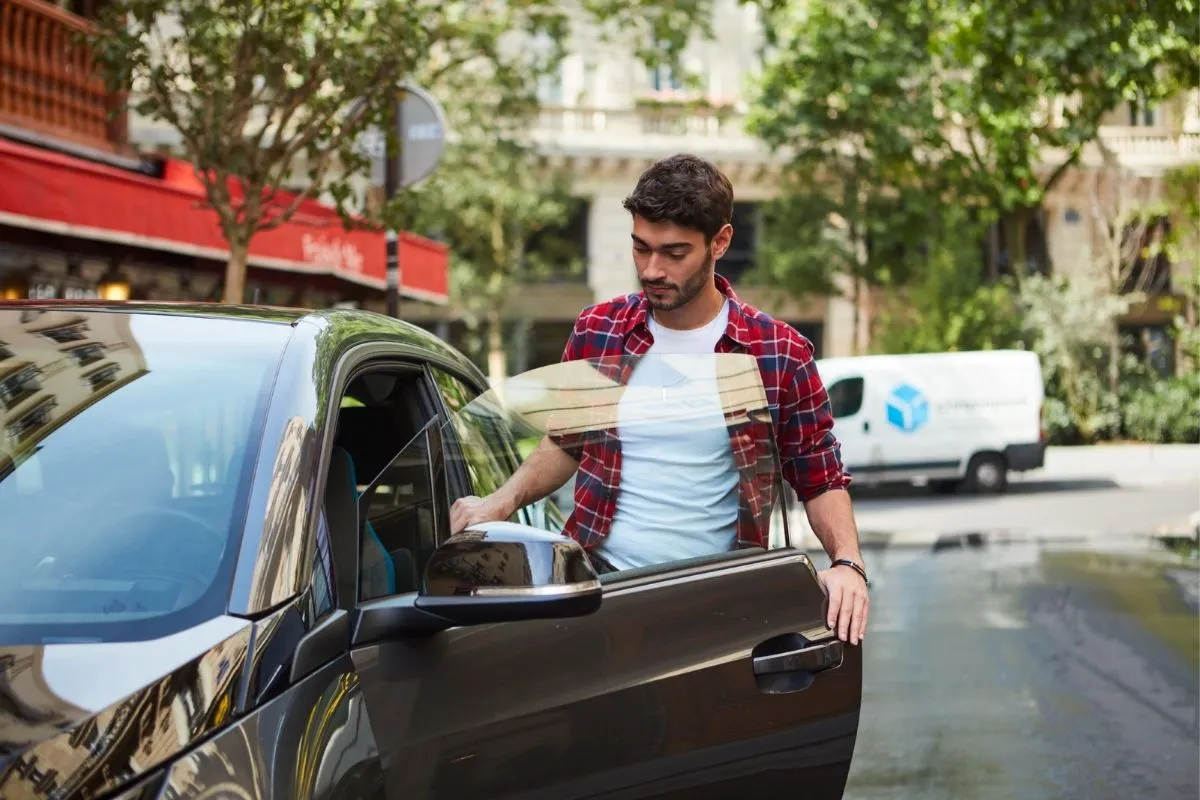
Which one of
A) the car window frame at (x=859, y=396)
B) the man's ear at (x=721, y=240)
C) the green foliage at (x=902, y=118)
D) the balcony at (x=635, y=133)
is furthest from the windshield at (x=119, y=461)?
the balcony at (x=635, y=133)

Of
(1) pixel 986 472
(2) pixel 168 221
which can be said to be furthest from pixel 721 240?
(1) pixel 986 472

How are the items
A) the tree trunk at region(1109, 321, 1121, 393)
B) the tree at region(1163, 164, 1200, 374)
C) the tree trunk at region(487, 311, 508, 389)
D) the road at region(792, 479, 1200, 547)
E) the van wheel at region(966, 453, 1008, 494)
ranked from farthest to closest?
the tree trunk at region(487, 311, 508, 389), the tree trunk at region(1109, 321, 1121, 393), the tree at region(1163, 164, 1200, 374), the van wheel at region(966, 453, 1008, 494), the road at region(792, 479, 1200, 547)

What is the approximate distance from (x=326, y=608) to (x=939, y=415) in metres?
23.2

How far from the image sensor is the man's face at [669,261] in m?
3.46

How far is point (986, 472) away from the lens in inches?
1008

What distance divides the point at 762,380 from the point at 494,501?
1.91 ft

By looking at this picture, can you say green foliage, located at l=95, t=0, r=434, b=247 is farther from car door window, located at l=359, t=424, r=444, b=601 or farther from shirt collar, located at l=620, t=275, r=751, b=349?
car door window, located at l=359, t=424, r=444, b=601

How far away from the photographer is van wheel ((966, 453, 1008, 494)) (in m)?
25.5

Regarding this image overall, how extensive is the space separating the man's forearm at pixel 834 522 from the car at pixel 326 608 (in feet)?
0.72

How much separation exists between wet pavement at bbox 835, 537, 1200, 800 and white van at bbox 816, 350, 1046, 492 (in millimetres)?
9870

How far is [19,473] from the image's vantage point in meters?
2.88

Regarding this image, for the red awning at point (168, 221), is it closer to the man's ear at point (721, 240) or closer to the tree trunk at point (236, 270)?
the tree trunk at point (236, 270)

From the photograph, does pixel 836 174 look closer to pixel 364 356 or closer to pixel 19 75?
pixel 19 75

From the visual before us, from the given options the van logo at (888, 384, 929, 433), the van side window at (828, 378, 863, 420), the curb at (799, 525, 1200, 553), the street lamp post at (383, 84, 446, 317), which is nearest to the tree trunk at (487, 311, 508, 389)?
the van side window at (828, 378, 863, 420)
